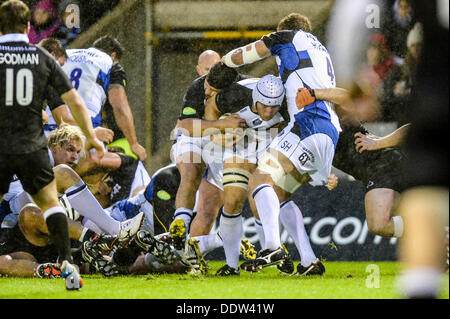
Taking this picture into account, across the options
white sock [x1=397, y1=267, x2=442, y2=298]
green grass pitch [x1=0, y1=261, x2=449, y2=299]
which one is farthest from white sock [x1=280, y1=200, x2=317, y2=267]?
white sock [x1=397, y1=267, x2=442, y2=298]

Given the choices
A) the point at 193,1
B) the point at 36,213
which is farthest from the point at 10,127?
the point at 193,1

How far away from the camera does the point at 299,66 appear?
542cm

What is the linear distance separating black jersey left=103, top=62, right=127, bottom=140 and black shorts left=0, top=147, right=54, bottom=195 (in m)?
2.42

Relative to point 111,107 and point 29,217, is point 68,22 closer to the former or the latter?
Answer: point 111,107

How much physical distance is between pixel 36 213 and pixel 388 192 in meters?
2.47

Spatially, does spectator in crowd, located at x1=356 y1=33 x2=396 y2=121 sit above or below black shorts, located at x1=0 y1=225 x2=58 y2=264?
above

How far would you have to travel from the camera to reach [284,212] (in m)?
5.49

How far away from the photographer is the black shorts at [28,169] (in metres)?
4.15

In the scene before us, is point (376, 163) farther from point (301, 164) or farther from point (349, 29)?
point (349, 29)

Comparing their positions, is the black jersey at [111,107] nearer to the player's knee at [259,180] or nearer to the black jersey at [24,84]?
the player's knee at [259,180]

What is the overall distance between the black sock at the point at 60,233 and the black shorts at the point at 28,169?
0.58 ft

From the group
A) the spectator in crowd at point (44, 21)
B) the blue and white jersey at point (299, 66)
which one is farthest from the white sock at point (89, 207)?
the spectator in crowd at point (44, 21)

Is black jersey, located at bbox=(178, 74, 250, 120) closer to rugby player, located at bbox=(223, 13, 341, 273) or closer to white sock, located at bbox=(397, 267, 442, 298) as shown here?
rugby player, located at bbox=(223, 13, 341, 273)

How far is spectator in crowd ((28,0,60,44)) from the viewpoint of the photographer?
7316mm
